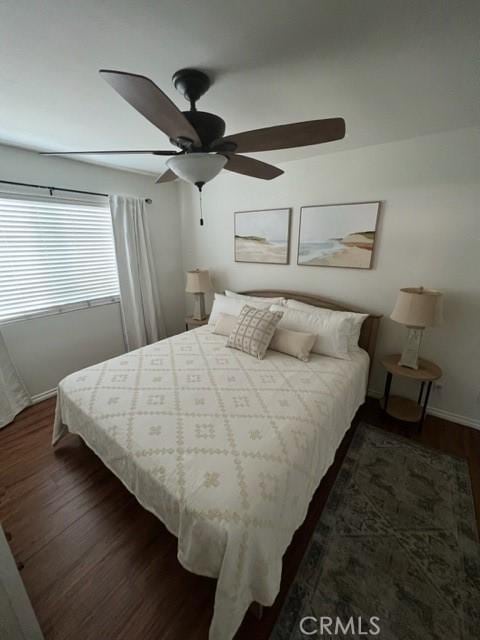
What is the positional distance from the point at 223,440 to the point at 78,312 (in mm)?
2429

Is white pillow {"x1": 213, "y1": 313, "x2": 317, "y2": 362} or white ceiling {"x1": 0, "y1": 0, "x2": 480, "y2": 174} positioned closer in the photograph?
white ceiling {"x1": 0, "y1": 0, "x2": 480, "y2": 174}

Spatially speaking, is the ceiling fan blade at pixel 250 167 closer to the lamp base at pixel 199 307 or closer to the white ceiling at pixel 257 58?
the white ceiling at pixel 257 58

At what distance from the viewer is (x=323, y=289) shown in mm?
2719

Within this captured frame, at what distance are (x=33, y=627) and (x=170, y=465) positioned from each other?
66 centimetres

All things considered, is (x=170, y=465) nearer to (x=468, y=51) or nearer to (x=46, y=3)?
(x=46, y=3)

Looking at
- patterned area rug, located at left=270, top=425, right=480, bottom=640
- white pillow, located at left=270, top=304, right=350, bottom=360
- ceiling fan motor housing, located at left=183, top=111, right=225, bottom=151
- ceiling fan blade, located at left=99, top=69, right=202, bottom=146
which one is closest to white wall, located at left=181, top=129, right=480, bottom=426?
white pillow, located at left=270, top=304, right=350, bottom=360

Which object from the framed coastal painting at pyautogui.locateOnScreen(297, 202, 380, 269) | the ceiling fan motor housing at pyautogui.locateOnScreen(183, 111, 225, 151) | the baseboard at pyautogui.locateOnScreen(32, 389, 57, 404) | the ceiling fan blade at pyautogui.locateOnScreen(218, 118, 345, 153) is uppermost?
the ceiling fan motor housing at pyautogui.locateOnScreen(183, 111, 225, 151)

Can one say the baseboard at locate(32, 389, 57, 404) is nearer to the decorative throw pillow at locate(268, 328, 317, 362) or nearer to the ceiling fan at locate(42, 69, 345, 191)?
the decorative throw pillow at locate(268, 328, 317, 362)

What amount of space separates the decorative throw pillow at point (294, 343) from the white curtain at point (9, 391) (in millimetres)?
2402

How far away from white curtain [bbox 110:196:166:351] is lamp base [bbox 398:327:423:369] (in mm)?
2909

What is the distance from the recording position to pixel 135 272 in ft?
10.6

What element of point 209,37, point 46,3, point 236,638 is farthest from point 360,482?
point 46,3

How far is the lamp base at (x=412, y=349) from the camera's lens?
6.93ft

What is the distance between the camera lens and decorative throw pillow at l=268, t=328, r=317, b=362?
215 centimetres
